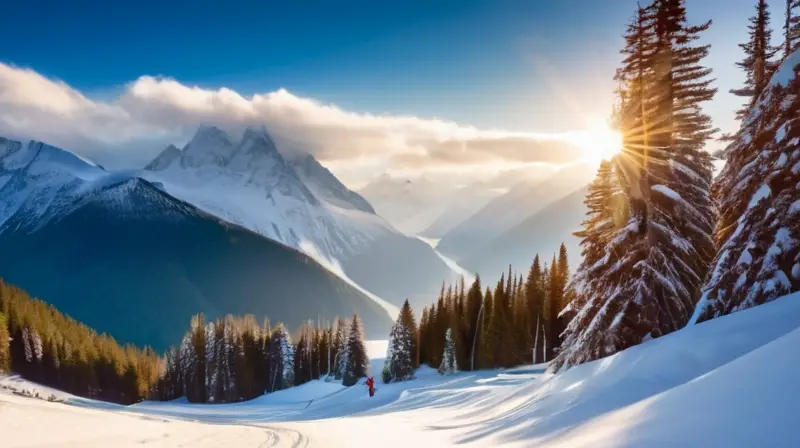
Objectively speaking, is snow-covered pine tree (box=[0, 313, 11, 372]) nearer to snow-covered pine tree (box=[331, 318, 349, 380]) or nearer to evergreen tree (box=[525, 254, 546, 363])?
snow-covered pine tree (box=[331, 318, 349, 380])

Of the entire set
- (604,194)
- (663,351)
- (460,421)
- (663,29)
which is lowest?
(460,421)

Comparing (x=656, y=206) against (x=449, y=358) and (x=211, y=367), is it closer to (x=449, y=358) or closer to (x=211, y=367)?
(x=449, y=358)

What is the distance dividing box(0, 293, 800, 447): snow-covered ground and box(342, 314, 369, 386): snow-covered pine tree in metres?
63.3

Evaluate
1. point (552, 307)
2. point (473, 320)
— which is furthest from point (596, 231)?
point (473, 320)

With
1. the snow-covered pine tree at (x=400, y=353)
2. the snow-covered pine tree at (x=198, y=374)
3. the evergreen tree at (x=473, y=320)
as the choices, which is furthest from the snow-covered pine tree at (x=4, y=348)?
the evergreen tree at (x=473, y=320)

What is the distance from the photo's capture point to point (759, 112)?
51.6 ft

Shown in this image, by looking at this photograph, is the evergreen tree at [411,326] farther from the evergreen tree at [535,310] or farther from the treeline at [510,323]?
the evergreen tree at [535,310]

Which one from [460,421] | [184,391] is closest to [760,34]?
[460,421]

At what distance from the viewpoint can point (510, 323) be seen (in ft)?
210

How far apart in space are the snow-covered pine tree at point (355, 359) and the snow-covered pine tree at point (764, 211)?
218 ft

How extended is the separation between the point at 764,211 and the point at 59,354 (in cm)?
8819

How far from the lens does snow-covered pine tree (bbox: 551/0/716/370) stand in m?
18.4

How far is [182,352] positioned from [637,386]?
95100 mm

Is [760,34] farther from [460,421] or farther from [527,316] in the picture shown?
[527,316]
